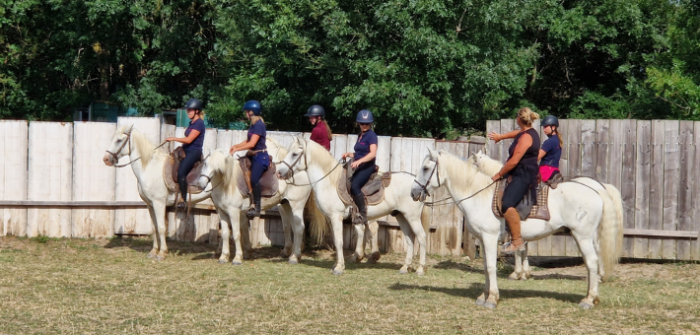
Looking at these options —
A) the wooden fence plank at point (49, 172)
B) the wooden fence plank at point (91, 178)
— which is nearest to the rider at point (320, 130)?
the wooden fence plank at point (91, 178)

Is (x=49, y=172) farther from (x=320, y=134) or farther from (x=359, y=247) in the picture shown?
(x=359, y=247)

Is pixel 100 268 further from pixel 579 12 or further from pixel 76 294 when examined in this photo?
pixel 579 12

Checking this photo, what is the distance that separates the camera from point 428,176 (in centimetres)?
1050

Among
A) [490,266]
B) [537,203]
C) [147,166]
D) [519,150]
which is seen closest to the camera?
[519,150]

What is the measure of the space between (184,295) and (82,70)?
18909 mm

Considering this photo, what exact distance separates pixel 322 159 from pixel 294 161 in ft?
1.59

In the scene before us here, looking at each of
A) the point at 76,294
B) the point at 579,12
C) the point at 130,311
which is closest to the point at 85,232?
the point at 76,294

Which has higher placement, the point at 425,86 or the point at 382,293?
the point at 425,86

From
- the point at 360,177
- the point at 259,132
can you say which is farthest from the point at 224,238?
the point at 360,177

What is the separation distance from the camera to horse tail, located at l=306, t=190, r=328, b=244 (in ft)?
46.2

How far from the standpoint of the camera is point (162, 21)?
27.2 meters

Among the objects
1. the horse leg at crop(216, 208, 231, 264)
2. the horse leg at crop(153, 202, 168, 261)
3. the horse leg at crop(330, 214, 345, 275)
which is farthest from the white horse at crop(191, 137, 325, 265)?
the horse leg at crop(153, 202, 168, 261)

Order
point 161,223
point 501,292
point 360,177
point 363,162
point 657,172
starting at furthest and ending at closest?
point 161,223
point 657,172
point 360,177
point 363,162
point 501,292

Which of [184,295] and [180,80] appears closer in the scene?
[184,295]
